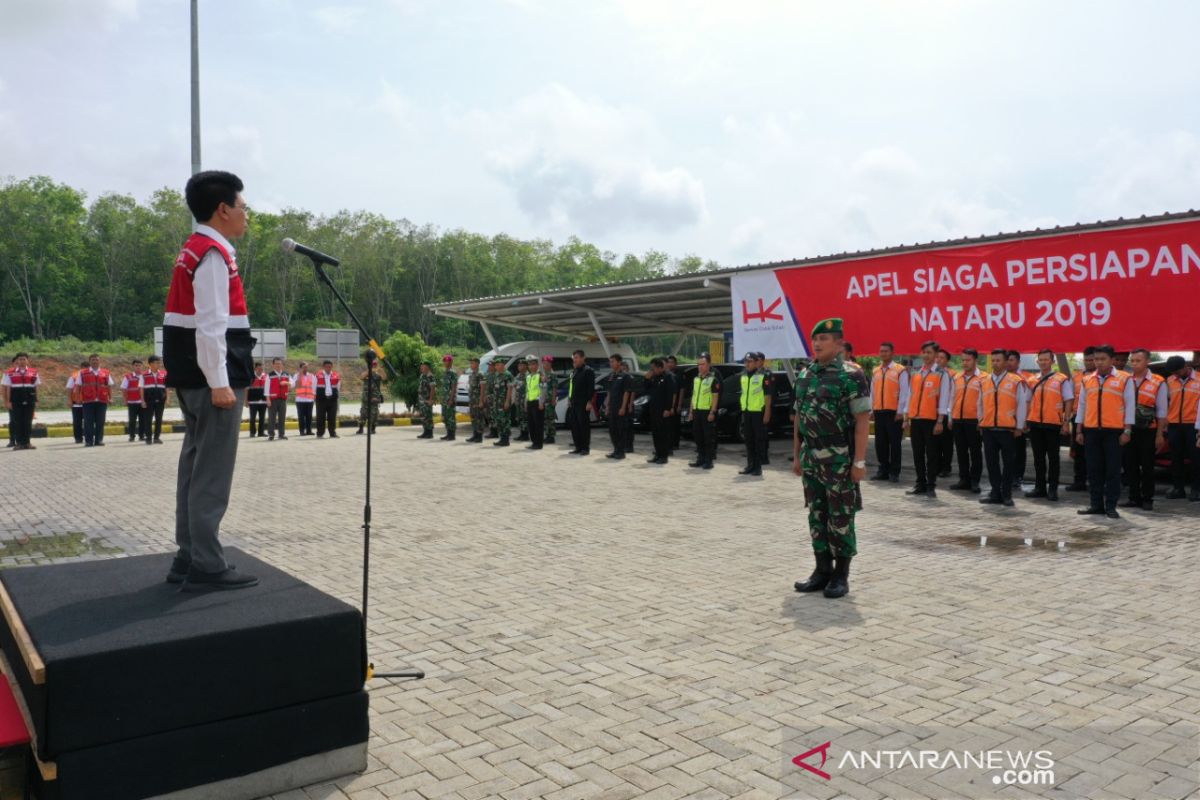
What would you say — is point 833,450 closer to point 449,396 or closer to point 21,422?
point 449,396

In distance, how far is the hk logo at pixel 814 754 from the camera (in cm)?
327

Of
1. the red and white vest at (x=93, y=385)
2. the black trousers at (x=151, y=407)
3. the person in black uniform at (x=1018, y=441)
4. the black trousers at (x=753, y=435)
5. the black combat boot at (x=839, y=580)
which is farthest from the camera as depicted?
the black trousers at (x=151, y=407)

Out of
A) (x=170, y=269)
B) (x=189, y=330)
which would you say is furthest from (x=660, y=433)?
(x=170, y=269)

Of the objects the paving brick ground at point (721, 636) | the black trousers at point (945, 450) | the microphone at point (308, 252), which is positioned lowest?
the paving brick ground at point (721, 636)

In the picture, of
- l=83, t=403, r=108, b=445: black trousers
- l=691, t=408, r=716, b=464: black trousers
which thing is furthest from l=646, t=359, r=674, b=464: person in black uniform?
l=83, t=403, r=108, b=445: black trousers

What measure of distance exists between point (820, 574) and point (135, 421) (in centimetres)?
1722

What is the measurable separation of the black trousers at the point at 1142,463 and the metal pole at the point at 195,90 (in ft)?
53.5

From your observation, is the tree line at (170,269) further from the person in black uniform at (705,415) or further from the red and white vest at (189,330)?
the red and white vest at (189,330)

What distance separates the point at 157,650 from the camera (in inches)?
112

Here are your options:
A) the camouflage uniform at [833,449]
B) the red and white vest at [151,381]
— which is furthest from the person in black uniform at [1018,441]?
the red and white vest at [151,381]

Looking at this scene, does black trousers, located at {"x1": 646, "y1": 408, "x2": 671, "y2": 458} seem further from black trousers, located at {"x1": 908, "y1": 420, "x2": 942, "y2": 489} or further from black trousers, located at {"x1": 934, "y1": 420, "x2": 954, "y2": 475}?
black trousers, located at {"x1": 934, "y1": 420, "x2": 954, "y2": 475}

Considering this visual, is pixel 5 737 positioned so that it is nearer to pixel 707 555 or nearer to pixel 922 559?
pixel 707 555

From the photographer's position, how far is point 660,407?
1464 cm

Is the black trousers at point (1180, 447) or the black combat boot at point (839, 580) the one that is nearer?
the black combat boot at point (839, 580)
